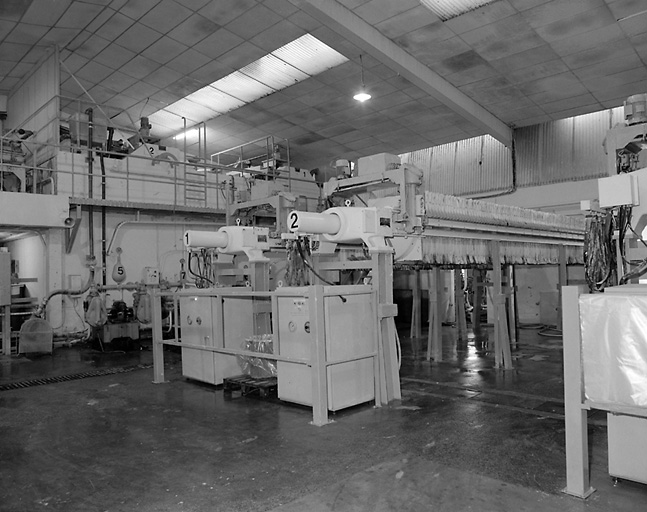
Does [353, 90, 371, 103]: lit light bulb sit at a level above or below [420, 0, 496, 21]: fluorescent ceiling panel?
below

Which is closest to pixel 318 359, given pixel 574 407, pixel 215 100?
pixel 574 407

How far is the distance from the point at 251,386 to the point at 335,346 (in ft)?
4.54

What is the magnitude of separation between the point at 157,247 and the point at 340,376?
7.83 meters

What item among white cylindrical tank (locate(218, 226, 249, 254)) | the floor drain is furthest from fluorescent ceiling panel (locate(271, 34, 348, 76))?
the floor drain

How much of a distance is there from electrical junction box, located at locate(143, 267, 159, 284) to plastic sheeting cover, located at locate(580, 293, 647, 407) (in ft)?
31.1

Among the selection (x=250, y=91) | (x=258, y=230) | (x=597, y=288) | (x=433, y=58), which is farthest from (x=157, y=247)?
(x=597, y=288)

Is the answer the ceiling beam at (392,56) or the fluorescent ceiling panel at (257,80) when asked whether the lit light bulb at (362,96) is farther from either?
the ceiling beam at (392,56)

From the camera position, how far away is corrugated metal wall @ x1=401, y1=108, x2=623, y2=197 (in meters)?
11.8

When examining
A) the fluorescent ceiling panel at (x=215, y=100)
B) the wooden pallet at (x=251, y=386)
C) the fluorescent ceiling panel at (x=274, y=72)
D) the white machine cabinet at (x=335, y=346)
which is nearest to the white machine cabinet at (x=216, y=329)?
the wooden pallet at (x=251, y=386)

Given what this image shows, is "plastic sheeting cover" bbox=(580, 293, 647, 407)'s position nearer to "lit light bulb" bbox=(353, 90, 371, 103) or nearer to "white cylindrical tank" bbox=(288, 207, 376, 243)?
"white cylindrical tank" bbox=(288, 207, 376, 243)

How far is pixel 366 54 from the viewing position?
32.1 ft

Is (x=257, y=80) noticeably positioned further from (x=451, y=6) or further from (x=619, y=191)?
(x=619, y=191)

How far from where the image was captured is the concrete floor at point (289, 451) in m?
3.13

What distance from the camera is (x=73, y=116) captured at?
10938 millimetres
